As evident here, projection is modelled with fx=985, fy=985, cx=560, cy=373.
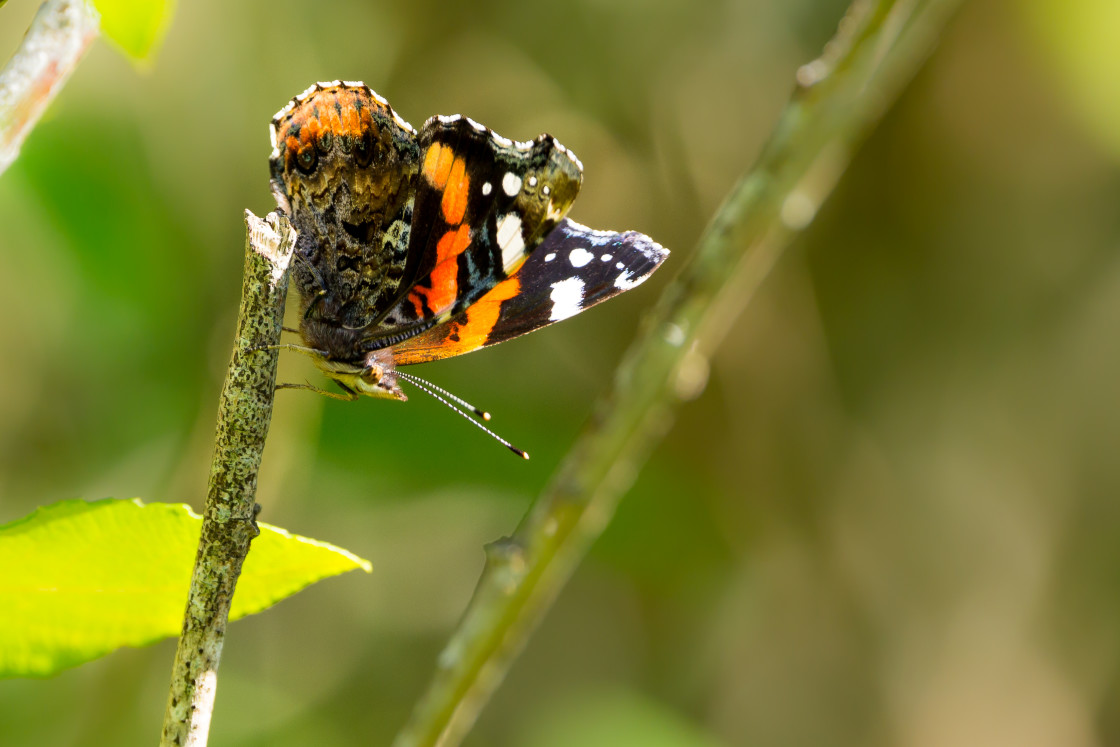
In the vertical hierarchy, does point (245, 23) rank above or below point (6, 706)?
above

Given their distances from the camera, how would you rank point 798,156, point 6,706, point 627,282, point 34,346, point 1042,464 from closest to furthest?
1. point 798,156
2. point 627,282
3. point 6,706
4. point 34,346
5. point 1042,464

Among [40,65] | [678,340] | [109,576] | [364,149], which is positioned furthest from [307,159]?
[678,340]

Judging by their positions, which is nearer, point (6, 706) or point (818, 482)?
point (6, 706)

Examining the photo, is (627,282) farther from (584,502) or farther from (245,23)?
(245,23)

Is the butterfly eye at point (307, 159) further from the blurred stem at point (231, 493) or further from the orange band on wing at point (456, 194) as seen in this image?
the blurred stem at point (231, 493)

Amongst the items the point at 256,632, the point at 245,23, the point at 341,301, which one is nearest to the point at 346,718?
the point at 256,632

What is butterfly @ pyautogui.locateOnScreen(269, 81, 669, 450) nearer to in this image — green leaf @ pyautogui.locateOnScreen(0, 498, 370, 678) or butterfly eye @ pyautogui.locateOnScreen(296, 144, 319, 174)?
butterfly eye @ pyautogui.locateOnScreen(296, 144, 319, 174)
